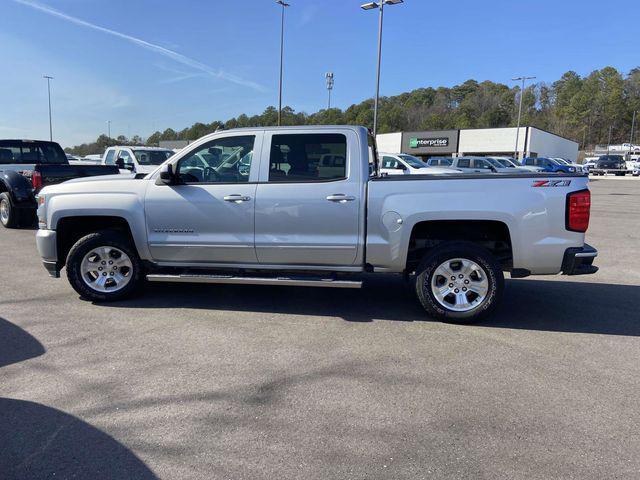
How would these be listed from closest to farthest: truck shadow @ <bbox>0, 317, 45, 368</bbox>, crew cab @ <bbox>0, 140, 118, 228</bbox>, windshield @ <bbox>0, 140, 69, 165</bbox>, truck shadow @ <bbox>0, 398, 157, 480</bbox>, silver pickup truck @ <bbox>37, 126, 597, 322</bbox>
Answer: truck shadow @ <bbox>0, 398, 157, 480</bbox> < truck shadow @ <bbox>0, 317, 45, 368</bbox> < silver pickup truck @ <bbox>37, 126, 597, 322</bbox> < crew cab @ <bbox>0, 140, 118, 228</bbox> < windshield @ <bbox>0, 140, 69, 165</bbox>

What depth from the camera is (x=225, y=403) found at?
339cm

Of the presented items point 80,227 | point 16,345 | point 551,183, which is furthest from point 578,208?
point 80,227

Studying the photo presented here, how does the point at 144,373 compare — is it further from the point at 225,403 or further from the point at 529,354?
the point at 529,354

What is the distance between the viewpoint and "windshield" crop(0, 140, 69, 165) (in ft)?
39.4

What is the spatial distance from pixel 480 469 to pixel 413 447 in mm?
396

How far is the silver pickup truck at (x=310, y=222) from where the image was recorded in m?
4.78

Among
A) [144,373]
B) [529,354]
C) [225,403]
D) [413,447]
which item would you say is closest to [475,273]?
[529,354]

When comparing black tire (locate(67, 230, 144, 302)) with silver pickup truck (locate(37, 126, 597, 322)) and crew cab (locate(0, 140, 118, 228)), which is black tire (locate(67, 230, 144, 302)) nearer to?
silver pickup truck (locate(37, 126, 597, 322))

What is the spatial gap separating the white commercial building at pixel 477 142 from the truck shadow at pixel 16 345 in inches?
2086

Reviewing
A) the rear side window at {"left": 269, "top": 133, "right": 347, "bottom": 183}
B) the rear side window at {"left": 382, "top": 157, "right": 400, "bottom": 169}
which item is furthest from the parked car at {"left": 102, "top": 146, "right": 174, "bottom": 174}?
the rear side window at {"left": 269, "top": 133, "right": 347, "bottom": 183}

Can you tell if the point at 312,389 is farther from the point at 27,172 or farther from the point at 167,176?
the point at 27,172

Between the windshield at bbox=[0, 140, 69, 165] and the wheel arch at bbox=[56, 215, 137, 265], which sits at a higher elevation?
the windshield at bbox=[0, 140, 69, 165]

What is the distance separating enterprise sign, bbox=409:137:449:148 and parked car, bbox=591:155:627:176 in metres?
17.5

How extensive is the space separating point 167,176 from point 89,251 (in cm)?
137
